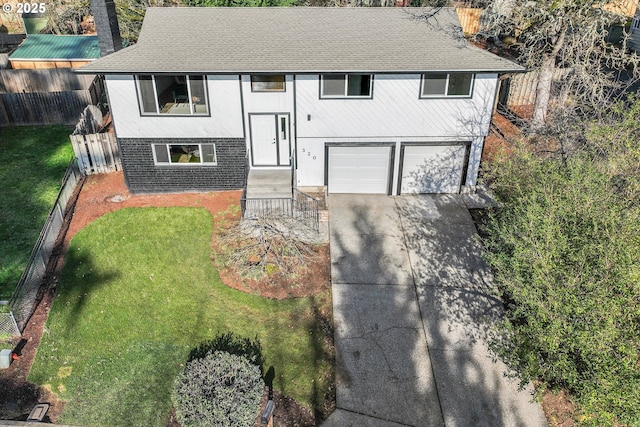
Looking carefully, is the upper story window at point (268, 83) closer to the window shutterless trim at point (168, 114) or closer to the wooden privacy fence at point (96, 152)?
the window shutterless trim at point (168, 114)

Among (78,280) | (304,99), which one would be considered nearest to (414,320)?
(304,99)

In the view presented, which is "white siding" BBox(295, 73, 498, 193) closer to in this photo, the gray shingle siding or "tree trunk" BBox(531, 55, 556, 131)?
the gray shingle siding

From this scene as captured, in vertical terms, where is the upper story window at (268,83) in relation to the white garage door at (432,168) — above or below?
above

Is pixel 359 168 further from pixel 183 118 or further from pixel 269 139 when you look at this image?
pixel 183 118

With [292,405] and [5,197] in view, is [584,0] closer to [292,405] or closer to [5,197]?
[292,405]

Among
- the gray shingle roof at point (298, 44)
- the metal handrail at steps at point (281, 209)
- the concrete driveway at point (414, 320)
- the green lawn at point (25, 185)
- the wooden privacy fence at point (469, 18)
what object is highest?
the gray shingle roof at point (298, 44)

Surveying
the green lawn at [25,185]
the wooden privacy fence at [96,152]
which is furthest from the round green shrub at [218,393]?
the wooden privacy fence at [96,152]
